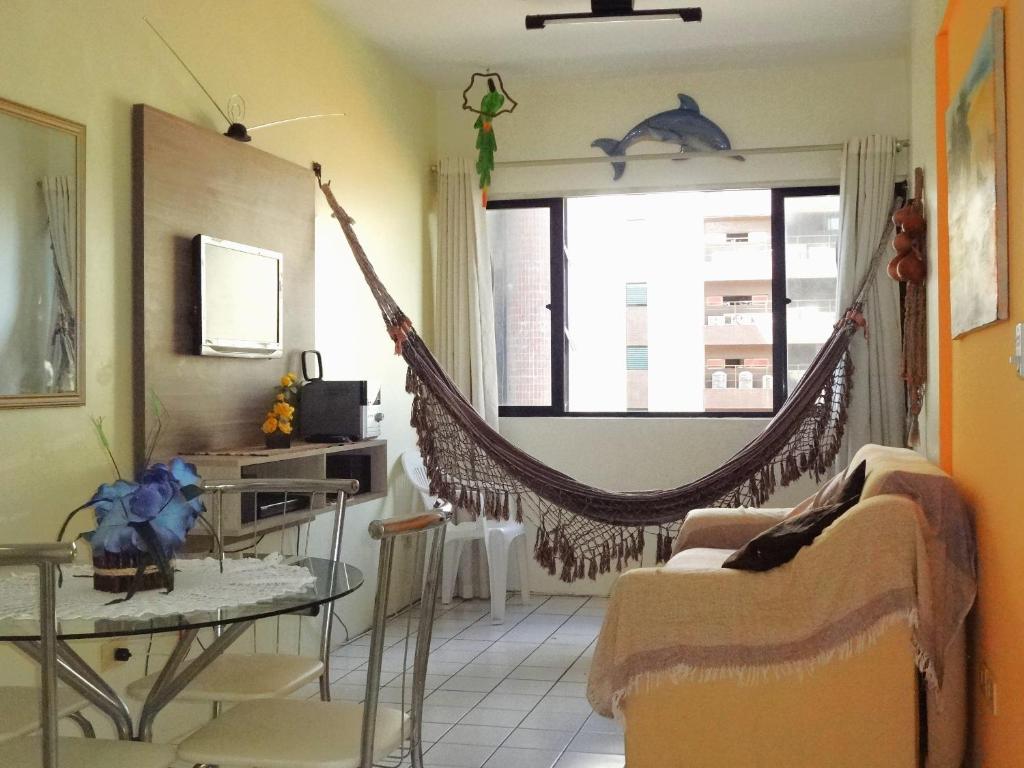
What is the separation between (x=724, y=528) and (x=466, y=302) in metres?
1.95

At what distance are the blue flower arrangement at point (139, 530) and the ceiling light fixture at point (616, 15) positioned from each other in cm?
262

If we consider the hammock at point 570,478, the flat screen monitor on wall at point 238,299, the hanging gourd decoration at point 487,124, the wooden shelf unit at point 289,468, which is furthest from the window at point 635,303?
the flat screen monitor on wall at point 238,299

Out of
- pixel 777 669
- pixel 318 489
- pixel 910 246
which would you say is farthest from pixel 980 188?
pixel 318 489

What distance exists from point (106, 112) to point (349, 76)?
159cm

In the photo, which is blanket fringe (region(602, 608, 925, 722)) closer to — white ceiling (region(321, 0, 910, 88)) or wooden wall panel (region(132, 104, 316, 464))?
wooden wall panel (region(132, 104, 316, 464))

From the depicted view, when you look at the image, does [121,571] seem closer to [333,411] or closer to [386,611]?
[386,611]

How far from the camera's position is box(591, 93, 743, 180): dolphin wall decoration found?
5004 mm

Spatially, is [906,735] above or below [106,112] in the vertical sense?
below

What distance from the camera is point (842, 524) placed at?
2.47 m

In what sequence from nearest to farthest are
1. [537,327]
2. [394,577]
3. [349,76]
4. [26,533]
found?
[26,533]
[349,76]
[394,577]
[537,327]

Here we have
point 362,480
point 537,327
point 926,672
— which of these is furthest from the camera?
point 537,327

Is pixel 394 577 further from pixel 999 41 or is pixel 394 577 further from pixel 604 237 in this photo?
pixel 999 41

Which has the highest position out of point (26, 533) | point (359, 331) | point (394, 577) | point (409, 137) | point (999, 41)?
point (409, 137)

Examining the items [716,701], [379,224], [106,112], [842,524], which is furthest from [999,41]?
[379,224]
